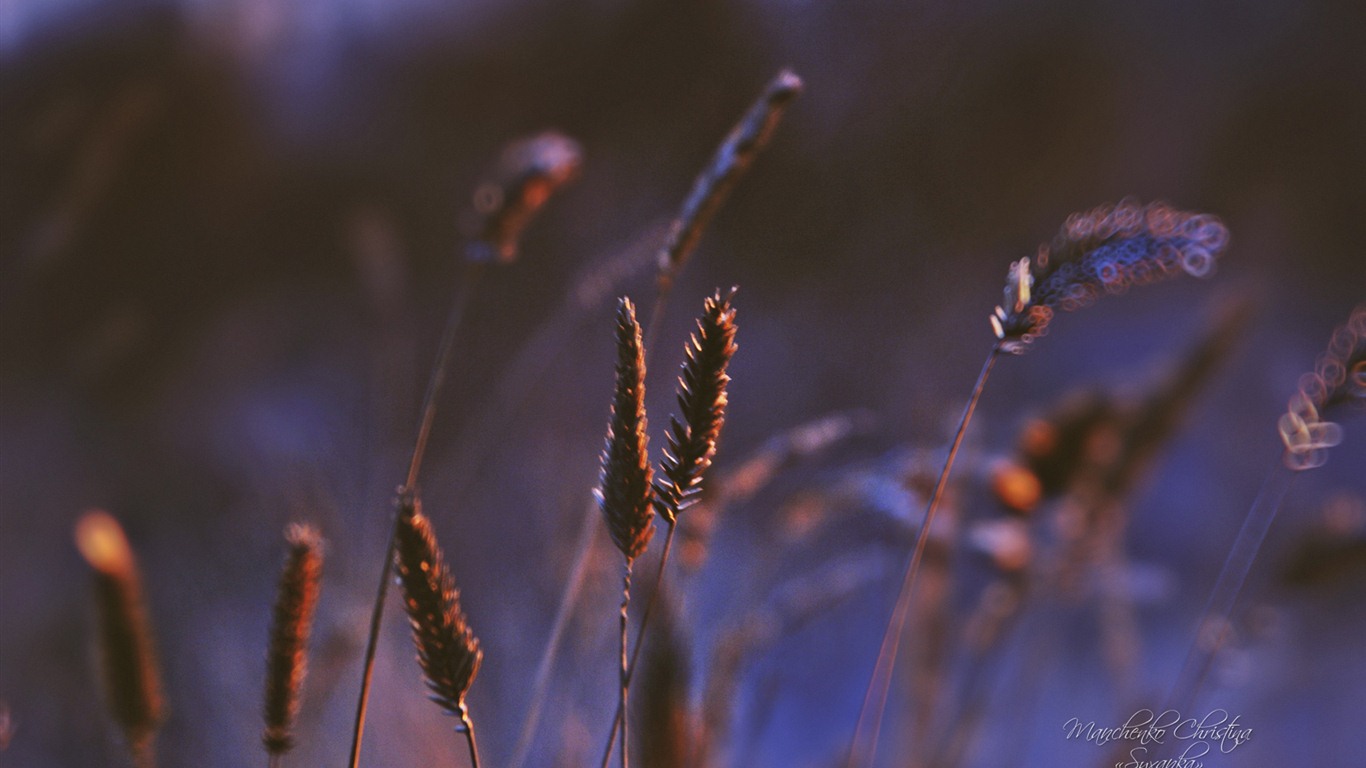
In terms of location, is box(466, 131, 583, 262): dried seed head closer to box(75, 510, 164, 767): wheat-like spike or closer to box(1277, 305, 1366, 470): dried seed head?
box(75, 510, 164, 767): wheat-like spike

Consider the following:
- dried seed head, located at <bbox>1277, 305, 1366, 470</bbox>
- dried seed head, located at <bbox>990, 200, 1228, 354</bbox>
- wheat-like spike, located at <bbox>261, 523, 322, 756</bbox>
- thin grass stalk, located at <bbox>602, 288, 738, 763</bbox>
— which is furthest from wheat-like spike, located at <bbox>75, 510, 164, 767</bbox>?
dried seed head, located at <bbox>1277, 305, 1366, 470</bbox>

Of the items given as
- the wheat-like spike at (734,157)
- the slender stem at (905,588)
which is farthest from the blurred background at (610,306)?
the wheat-like spike at (734,157)

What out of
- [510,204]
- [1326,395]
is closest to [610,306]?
[510,204]

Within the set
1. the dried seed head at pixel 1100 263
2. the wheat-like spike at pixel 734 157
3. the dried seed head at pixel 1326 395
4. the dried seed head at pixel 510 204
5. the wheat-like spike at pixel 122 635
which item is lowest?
the dried seed head at pixel 1326 395

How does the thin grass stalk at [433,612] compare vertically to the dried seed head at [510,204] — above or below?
below

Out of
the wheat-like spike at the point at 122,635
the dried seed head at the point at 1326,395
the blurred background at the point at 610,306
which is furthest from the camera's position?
the blurred background at the point at 610,306

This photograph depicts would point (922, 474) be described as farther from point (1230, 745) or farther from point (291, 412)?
point (291, 412)

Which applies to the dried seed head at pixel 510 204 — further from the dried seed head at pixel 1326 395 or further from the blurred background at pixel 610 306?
the blurred background at pixel 610 306

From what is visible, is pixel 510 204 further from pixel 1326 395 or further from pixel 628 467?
pixel 1326 395
